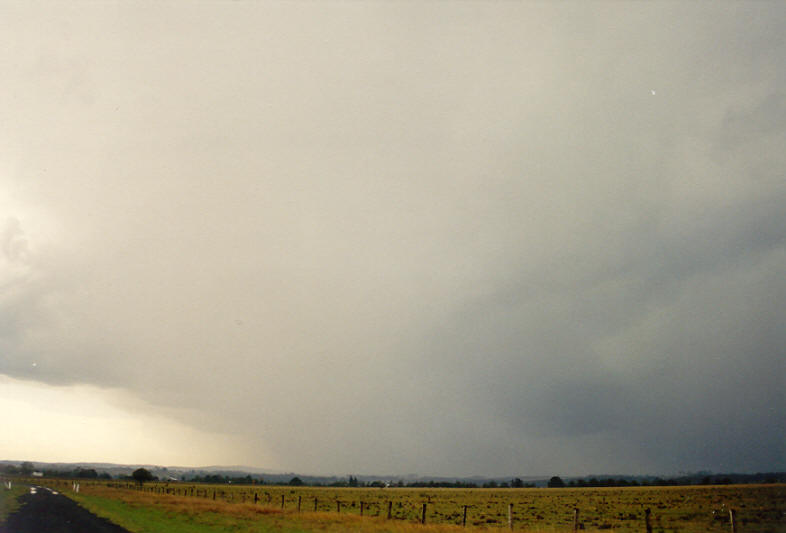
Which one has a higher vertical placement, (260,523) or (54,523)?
(54,523)

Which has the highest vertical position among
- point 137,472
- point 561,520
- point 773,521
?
point 773,521

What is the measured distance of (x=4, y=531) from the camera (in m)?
28.3

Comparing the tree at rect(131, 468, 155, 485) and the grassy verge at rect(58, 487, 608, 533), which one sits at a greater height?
the grassy verge at rect(58, 487, 608, 533)

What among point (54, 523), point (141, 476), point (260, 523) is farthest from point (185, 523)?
point (141, 476)

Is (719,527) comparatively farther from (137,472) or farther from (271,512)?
(137,472)

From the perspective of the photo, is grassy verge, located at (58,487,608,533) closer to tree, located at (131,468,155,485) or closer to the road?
the road

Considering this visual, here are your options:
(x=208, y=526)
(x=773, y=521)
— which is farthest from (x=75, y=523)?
(x=773, y=521)

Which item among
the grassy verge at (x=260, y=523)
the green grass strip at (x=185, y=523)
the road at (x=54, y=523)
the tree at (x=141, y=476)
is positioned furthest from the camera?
the tree at (x=141, y=476)

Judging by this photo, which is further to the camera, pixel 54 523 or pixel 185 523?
pixel 185 523

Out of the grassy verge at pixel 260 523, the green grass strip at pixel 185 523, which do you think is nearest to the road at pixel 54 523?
the green grass strip at pixel 185 523

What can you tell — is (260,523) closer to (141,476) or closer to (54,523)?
(54,523)

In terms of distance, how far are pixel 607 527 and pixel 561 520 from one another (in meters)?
9.24

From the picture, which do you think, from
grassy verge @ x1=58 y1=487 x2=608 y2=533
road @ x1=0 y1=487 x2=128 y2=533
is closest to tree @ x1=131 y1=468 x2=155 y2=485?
road @ x1=0 y1=487 x2=128 y2=533

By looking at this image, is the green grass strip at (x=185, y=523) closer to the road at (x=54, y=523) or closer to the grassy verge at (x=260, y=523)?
the grassy verge at (x=260, y=523)
